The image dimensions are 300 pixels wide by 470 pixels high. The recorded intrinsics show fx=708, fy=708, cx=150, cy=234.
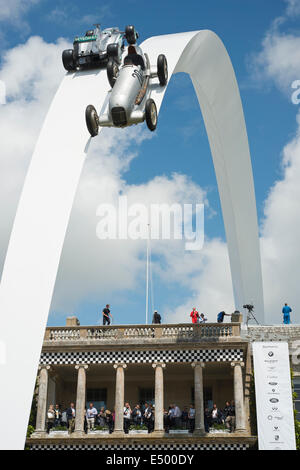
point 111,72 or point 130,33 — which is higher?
point 130,33

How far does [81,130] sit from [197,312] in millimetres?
14690

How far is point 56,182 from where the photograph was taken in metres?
14.7

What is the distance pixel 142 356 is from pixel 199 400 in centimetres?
293

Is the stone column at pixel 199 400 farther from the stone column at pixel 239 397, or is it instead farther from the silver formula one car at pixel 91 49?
the silver formula one car at pixel 91 49

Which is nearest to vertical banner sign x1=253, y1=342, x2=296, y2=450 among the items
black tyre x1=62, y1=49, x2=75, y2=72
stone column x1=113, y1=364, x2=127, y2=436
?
stone column x1=113, y1=364, x2=127, y2=436

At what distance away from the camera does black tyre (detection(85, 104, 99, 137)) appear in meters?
15.1

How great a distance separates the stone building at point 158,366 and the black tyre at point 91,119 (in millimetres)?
14669

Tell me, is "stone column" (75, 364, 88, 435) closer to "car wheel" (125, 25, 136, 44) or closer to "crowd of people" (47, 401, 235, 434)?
"crowd of people" (47, 401, 235, 434)

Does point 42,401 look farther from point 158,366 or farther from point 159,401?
point 158,366

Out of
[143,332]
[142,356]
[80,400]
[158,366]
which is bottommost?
[80,400]

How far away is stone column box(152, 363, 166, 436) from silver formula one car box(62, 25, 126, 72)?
1460 cm

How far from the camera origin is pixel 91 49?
17.4 m

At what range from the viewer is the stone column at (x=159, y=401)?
27.0 m

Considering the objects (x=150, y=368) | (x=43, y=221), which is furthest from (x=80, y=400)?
(x=43, y=221)
